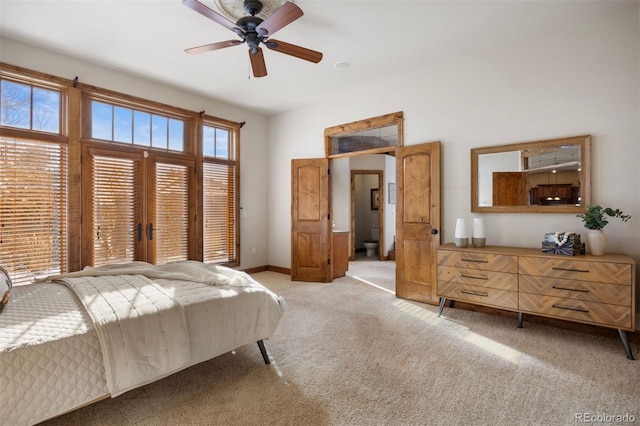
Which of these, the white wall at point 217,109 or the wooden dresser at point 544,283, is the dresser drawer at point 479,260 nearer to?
the wooden dresser at point 544,283

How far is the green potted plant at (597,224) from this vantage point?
2.79 metres

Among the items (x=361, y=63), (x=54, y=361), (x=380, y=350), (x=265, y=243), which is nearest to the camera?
(x=54, y=361)

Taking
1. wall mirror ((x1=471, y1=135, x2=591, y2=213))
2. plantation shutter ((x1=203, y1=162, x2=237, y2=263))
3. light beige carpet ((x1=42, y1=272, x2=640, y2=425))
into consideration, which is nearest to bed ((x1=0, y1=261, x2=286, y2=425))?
light beige carpet ((x1=42, y1=272, x2=640, y2=425))

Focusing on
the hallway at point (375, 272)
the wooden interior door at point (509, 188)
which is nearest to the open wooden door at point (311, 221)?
the hallway at point (375, 272)

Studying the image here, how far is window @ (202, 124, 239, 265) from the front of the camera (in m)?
5.24

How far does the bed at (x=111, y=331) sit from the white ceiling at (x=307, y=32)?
8.16 feet

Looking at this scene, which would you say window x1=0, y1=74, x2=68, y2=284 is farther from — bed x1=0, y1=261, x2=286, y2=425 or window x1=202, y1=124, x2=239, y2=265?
window x1=202, y1=124, x2=239, y2=265

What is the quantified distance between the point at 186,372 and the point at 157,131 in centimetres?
363

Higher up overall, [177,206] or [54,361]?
[177,206]

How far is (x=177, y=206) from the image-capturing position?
15.8ft

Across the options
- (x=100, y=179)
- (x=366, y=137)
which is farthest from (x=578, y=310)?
(x=100, y=179)

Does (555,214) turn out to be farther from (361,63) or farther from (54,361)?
(54,361)

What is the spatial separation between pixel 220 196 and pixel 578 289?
4.89m

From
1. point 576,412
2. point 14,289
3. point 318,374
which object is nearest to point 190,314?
point 318,374
